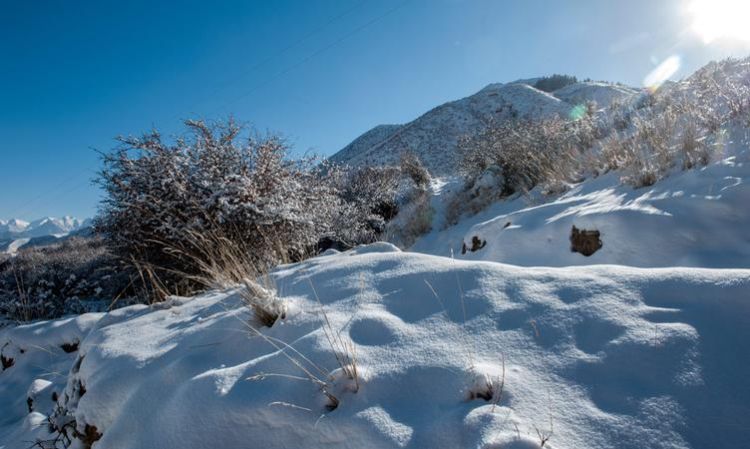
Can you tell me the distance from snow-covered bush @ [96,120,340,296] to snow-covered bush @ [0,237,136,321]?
89 centimetres

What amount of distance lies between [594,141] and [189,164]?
24.2ft

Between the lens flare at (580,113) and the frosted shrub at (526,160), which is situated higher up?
the lens flare at (580,113)

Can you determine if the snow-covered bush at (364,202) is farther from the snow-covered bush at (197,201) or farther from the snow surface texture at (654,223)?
the snow surface texture at (654,223)

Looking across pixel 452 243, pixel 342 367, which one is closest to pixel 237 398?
pixel 342 367

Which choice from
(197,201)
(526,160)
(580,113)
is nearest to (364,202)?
(526,160)

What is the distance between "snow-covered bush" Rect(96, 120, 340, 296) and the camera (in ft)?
17.0

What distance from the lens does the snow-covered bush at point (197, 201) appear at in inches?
204

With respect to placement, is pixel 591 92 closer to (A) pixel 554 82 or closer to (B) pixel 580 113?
(A) pixel 554 82

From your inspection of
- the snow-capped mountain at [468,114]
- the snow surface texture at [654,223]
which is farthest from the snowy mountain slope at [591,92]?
the snow surface texture at [654,223]

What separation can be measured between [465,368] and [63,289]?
33.3 ft

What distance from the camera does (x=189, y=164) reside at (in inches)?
215

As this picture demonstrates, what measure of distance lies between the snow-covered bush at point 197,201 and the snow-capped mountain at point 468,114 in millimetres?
22867

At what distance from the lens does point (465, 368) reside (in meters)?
1.33

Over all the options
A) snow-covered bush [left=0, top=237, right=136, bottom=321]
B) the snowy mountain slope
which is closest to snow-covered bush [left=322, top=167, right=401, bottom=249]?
snow-covered bush [left=0, top=237, right=136, bottom=321]
